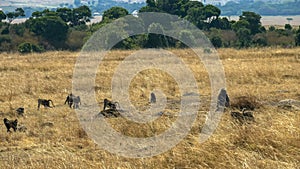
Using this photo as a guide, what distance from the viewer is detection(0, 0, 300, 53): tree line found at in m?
34.0

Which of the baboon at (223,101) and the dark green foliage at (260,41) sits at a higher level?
the baboon at (223,101)

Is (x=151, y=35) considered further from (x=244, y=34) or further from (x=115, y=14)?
(x=115, y=14)

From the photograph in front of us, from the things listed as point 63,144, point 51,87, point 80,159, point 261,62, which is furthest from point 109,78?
point 80,159

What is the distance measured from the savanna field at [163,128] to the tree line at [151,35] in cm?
1614

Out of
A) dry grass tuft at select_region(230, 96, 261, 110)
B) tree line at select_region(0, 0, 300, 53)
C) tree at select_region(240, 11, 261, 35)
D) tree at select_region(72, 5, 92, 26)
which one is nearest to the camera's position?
dry grass tuft at select_region(230, 96, 261, 110)

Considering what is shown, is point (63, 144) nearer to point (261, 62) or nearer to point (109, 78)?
point (109, 78)

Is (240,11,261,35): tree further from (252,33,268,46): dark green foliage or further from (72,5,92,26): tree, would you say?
(72,5,92,26): tree

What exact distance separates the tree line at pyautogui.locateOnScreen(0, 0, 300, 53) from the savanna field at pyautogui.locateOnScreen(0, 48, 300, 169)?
16.1 metres

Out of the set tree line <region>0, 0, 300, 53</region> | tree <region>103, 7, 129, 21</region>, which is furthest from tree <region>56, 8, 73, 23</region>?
tree <region>103, 7, 129, 21</region>

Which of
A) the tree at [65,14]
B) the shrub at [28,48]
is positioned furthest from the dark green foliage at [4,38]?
the tree at [65,14]

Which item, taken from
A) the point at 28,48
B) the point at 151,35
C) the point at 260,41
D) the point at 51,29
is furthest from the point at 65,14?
the point at 260,41

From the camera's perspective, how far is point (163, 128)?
25.1 feet

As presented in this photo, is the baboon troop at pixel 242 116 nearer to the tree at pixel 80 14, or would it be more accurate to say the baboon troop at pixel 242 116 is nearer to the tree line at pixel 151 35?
the tree line at pixel 151 35

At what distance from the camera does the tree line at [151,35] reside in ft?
112
